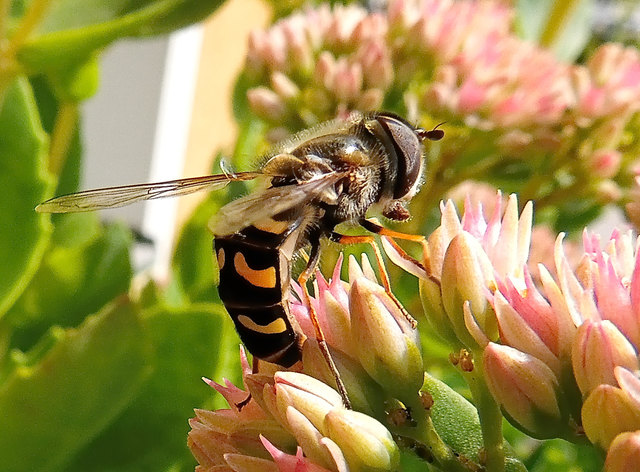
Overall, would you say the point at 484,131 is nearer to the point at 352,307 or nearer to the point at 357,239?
the point at 357,239

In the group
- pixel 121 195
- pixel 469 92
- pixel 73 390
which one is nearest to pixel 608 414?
pixel 121 195

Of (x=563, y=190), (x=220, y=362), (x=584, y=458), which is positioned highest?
(x=563, y=190)

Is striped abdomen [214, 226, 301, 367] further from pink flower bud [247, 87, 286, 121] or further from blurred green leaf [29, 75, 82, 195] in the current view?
blurred green leaf [29, 75, 82, 195]

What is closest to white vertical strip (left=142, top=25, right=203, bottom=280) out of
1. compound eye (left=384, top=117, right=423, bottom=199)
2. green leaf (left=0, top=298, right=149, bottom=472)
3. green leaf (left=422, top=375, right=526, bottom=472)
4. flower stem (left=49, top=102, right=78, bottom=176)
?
flower stem (left=49, top=102, right=78, bottom=176)

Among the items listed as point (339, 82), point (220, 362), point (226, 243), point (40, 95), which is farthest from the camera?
point (40, 95)

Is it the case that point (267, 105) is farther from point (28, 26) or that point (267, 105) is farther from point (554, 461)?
point (554, 461)

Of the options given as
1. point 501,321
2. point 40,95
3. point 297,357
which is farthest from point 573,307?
point 40,95

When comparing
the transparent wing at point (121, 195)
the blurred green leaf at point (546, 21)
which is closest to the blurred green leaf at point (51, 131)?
the transparent wing at point (121, 195)
